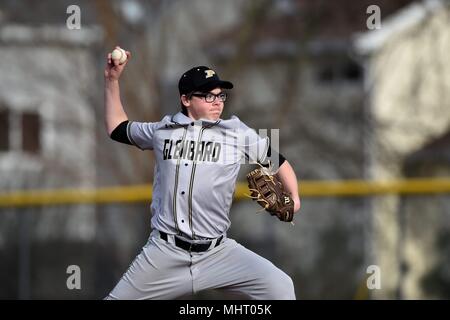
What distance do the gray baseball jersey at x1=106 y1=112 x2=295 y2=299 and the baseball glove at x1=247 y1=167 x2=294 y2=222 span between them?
0.29 ft

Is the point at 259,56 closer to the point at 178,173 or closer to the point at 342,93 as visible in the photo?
the point at 342,93

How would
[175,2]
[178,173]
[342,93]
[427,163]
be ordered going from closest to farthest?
[178,173]
[175,2]
[427,163]
[342,93]

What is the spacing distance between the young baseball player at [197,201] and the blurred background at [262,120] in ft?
17.6

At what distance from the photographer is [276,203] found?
18.6 ft

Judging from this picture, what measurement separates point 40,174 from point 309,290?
532 cm

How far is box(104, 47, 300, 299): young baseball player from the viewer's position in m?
5.59

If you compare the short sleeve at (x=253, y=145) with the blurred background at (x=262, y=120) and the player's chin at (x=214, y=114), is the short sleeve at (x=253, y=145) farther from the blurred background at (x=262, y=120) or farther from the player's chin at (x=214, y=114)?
the blurred background at (x=262, y=120)

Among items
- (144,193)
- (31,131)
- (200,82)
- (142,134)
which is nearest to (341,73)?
(31,131)

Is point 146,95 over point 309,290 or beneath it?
over

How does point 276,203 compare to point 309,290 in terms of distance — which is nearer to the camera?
point 276,203

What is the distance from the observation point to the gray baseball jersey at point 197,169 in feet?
18.3

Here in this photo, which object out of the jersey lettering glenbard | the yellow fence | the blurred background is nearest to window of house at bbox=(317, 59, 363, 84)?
the blurred background

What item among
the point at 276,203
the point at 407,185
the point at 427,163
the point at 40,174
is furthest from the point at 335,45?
the point at 276,203

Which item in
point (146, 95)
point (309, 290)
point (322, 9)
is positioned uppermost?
point (322, 9)
